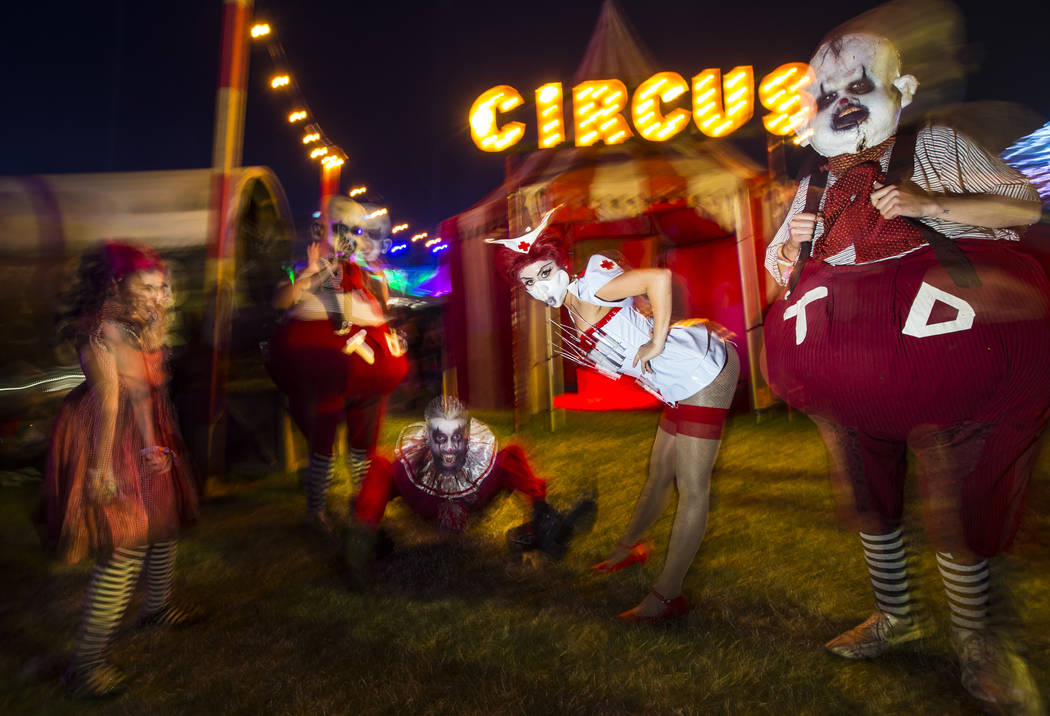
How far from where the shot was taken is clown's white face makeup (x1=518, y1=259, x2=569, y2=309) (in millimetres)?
2326

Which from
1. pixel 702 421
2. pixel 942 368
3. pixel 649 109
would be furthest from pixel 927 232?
pixel 649 109

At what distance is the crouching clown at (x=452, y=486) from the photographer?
118 inches

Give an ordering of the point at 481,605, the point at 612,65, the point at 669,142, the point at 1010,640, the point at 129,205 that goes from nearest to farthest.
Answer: the point at 1010,640
the point at 481,605
the point at 129,205
the point at 669,142
the point at 612,65

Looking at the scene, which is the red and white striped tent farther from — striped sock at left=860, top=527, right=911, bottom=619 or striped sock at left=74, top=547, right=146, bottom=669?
striped sock at left=74, top=547, right=146, bottom=669

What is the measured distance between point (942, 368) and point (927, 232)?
0.33 m

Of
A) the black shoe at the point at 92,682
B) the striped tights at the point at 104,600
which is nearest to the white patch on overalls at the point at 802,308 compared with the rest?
the striped tights at the point at 104,600

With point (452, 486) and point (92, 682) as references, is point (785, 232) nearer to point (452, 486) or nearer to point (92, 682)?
point (452, 486)

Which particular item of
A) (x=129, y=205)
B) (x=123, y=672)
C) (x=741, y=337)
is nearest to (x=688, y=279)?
(x=741, y=337)

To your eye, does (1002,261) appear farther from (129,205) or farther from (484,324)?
(484,324)

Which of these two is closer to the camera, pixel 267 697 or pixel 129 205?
pixel 267 697

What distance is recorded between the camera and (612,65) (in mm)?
7629

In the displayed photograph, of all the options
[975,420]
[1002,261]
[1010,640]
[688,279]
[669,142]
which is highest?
[669,142]

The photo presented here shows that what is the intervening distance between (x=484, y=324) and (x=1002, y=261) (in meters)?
6.49

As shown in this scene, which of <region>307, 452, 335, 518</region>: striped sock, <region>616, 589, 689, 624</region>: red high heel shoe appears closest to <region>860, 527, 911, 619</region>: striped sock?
<region>616, 589, 689, 624</region>: red high heel shoe
